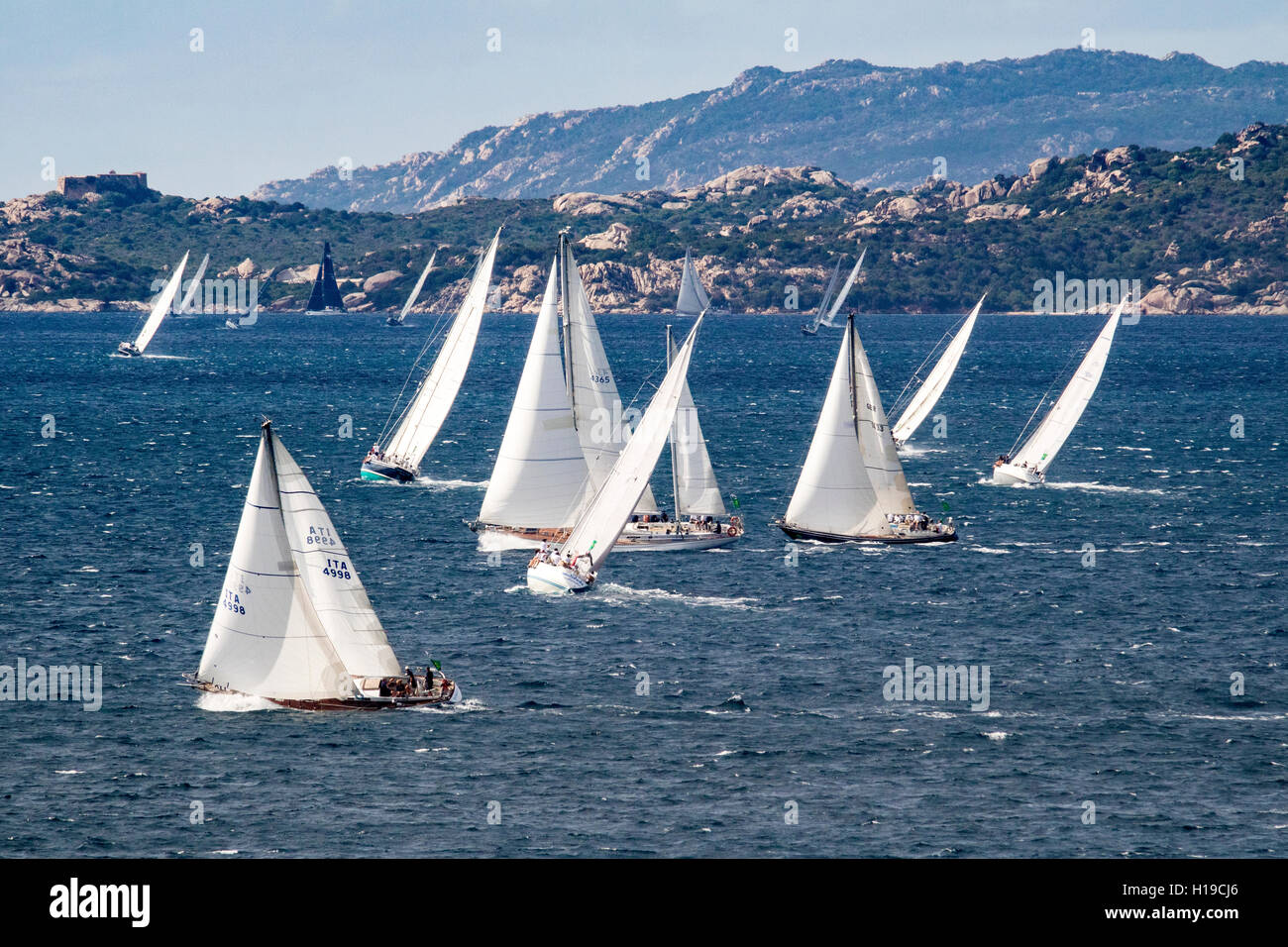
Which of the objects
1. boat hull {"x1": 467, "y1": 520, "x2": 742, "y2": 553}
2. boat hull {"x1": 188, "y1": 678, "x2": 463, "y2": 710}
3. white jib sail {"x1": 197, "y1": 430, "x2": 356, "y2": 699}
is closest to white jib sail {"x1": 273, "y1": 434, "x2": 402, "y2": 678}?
white jib sail {"x1": 197, "y1": 430, "x2": 356, "y2": 699}

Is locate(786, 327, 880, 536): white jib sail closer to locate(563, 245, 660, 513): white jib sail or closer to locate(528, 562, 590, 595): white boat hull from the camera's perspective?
locate(563, 245, 660, 513): white jib sail

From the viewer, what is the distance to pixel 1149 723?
180 feet

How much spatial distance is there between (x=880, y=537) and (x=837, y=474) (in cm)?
495

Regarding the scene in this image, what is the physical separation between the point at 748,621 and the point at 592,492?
636 inches

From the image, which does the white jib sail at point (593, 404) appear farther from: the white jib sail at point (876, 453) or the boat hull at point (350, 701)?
the boat hull at point (350, 701)

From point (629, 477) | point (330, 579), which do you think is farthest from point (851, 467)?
point (330, 579)

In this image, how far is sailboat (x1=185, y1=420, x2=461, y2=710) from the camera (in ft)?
161

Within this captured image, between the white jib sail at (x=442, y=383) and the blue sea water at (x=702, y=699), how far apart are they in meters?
3.84

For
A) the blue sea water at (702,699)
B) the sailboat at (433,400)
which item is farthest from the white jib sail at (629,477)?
the sailboat at (433,400)

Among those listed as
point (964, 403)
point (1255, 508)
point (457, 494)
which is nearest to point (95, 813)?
point (457, 494)

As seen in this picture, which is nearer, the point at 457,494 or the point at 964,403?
the point at 457,494

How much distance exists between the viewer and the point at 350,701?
54.0 meters

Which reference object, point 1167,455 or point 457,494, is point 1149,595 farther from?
point 1167,455

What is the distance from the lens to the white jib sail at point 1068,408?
4355 inches
